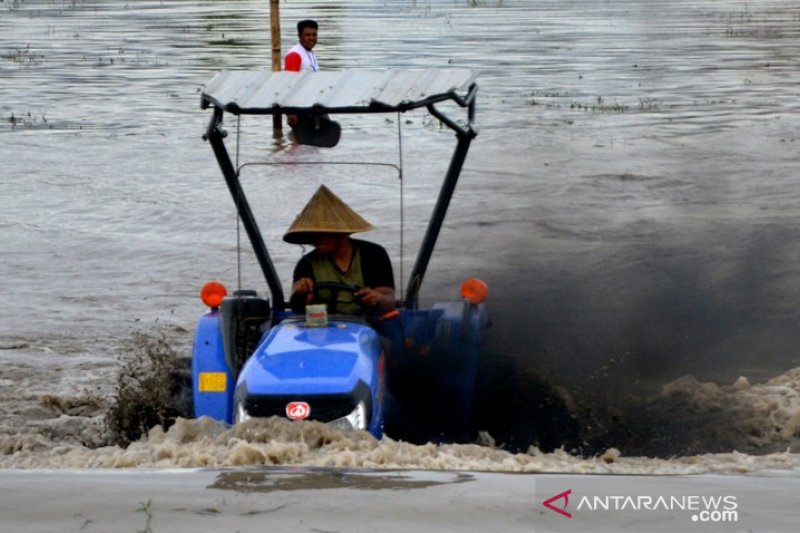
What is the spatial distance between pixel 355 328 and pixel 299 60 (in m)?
10.1

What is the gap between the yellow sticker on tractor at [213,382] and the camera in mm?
6922

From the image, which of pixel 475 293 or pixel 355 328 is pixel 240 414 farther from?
pixel 475 293

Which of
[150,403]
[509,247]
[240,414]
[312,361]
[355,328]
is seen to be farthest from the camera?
[509,247]

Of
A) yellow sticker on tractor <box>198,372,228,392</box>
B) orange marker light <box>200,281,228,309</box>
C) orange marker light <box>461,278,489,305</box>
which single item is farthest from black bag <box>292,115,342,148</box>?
yellow sticker on tractor <box>198,372,228,392</box>

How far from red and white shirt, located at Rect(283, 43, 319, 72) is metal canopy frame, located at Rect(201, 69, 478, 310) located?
892 cm

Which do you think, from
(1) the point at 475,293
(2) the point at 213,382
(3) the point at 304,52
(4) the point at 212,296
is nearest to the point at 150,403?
(4) the point at 212,296

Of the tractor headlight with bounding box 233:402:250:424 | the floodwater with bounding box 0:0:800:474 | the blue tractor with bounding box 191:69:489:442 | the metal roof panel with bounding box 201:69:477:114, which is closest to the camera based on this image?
the tractor headlight with bounding box 233:402:250:424

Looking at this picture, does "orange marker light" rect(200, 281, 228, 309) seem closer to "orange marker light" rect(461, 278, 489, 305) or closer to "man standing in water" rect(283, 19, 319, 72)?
"orange marker light" rect(461, 278, 489, 305)

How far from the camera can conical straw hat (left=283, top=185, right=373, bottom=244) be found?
23.8 ft

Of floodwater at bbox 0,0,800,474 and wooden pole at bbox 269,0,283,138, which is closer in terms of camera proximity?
floodwater at bbox 0,0,800,474

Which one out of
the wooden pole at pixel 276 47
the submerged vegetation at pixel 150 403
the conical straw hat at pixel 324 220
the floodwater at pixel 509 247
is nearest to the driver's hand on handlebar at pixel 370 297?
the conical straw hat at pixel 324 220

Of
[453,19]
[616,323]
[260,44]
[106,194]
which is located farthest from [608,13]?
[616,323]

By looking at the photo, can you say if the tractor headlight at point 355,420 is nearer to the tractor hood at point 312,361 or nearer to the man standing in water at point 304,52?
the tractor hood at point 312,361

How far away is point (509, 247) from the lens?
12.2m
